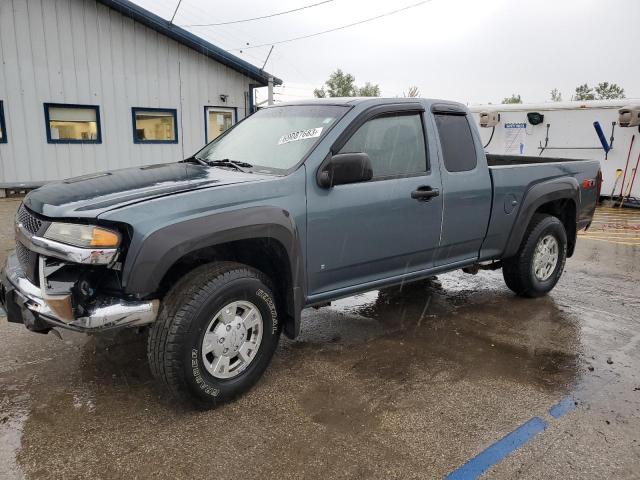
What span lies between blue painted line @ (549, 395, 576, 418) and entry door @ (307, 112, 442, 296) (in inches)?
55.2

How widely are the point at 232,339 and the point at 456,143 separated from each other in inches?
99.7

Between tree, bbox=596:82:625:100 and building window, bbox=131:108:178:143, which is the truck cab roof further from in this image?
tree, bbox=596:82:625:100

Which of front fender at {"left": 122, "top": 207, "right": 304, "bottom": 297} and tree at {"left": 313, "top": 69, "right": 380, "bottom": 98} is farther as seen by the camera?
tree at {"left": 313, "top": 69, "right": 380, "bottom": 98}

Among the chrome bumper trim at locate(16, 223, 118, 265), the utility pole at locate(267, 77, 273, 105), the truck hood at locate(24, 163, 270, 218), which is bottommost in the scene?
the chrome bumper trim at locate(16, 223, 118, 265)

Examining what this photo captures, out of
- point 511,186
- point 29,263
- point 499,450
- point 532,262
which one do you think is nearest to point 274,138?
point 29,263

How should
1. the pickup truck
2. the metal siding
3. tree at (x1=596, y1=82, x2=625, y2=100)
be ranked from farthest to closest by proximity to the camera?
1. tree at (x1=596, y1=82, x2=625, y2=100)
2. the metal siding
3. the pickup truck

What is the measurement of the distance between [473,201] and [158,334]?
2.78 metres

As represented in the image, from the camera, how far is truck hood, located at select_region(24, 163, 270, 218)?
271 centimetres

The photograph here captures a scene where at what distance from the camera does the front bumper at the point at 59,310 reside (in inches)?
102

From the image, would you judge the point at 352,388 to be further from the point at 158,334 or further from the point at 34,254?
the point at 34,254

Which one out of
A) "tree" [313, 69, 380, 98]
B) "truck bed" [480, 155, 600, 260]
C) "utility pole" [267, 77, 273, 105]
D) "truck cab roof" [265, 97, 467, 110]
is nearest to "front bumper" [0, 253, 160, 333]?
"truck cab roof" [265, 97, 467, 110]

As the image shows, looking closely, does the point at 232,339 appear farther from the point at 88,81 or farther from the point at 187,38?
the point at 187,38

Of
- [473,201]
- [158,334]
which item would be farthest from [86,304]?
[473,201]

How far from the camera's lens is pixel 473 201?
4.25 metres
